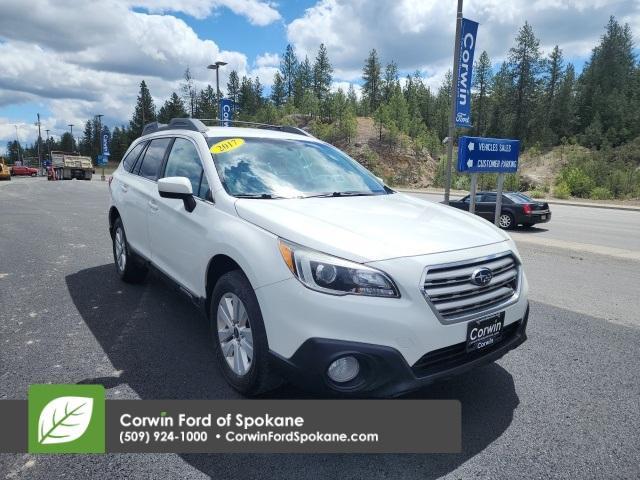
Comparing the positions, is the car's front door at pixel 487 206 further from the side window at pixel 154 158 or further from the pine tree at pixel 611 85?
the pine tree at pixel 611 85

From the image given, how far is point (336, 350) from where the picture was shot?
2.34 m

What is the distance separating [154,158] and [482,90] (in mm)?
93375

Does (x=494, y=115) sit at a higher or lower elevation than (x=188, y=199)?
higher

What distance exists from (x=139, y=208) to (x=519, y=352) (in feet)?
13.0

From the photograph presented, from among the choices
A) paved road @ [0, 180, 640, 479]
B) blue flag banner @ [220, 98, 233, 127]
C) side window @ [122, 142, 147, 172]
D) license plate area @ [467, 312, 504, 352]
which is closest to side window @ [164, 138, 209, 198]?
paved road @ [0, 180, 640, 479]

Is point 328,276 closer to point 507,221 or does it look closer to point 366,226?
point 366,226

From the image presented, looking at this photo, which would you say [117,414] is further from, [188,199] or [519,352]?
[519,352]

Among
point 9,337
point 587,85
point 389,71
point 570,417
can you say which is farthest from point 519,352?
point 389,71

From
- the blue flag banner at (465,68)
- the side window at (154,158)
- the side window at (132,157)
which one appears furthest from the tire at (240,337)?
the blue flag banner at (465,68)

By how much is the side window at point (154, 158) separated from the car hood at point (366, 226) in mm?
1847

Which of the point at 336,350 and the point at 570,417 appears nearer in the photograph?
the point at 336,350

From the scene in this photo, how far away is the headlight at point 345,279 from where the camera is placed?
2.37 metres

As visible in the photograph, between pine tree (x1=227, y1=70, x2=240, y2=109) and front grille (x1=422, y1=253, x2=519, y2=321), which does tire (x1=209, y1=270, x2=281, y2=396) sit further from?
pine tree (x1=227, y1=70, x2=240, y2=109)

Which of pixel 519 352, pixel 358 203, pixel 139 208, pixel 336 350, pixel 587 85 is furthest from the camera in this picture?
pixel 587 85
